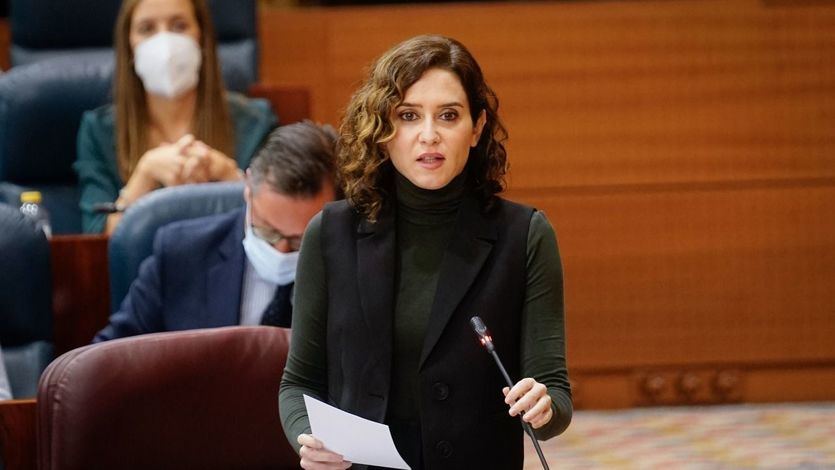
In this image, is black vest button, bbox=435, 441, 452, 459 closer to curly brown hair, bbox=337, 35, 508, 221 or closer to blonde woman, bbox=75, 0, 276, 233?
curly brown hair, bbox=337, 35, 508, 221

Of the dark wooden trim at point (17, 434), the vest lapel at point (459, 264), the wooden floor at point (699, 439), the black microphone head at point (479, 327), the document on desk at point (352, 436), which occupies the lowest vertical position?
the wooden floor at point (699, 439)

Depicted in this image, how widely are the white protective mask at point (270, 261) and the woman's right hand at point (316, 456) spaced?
3.04 feet

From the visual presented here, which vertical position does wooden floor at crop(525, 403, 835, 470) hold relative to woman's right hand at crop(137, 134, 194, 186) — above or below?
below

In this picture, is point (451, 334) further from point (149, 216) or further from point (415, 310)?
point (149, 216)

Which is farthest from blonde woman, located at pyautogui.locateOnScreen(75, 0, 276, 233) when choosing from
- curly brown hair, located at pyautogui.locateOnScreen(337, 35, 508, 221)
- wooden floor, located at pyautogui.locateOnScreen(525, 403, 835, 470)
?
curly brown hair, located at pyautogui.locateOnScreen(337, 35, 508, 221)

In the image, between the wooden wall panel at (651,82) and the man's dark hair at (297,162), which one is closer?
the man's dark hair at (297,162)

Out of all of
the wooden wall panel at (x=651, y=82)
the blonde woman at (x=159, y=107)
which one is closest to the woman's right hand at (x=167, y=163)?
the blonde woman at (x=159, y=107)

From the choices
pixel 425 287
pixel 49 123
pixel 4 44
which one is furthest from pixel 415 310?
pixel 4 44

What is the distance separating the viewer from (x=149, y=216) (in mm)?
2582

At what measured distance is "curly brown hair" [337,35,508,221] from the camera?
1438mm

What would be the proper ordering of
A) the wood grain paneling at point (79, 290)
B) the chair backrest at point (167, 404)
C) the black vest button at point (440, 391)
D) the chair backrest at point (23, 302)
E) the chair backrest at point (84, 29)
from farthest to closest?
the chair backrest at point (84, 29) → the wood grain paneling at point (79, 290) → the chair backrest at point (23, 302) → the chair backrest at point (167, 404) → the black vest button at point (440, 391)

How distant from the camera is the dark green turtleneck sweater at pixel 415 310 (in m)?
1.41

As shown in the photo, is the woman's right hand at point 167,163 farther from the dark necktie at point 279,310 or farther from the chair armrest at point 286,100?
the dark necktie at point 279,310

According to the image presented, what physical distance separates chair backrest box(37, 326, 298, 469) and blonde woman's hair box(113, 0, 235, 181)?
1485 mm
